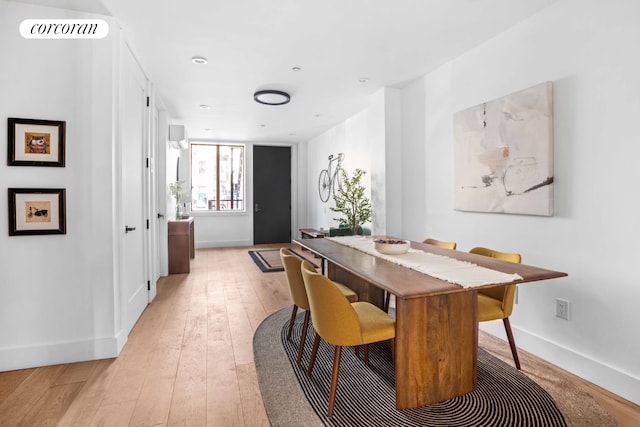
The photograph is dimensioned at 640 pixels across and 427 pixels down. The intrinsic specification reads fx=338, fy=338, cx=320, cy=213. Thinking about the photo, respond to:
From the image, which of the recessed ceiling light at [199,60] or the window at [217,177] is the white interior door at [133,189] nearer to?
the recessed ceiling light at [199,60]

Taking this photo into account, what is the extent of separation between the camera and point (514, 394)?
1974mm

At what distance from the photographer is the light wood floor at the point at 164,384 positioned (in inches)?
70.6

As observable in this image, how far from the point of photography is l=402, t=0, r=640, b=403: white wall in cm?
196

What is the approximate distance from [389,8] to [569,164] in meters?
1.65

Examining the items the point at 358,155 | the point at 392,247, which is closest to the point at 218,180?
the point at 358,155

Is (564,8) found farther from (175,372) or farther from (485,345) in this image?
(175,372)

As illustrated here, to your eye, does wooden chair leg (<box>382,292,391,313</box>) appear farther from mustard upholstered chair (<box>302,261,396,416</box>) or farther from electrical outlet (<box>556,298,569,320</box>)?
electrical outlet (<box>556,298,569,320</box>)

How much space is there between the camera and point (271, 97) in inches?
170

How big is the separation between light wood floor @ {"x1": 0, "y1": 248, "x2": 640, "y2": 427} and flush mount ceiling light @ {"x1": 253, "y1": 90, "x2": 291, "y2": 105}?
8.52ft

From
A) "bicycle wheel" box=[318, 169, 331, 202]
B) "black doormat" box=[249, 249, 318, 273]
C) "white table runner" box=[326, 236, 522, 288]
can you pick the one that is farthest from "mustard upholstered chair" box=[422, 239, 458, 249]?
"bicycle wheel" box=[318, 169, 331, 202]

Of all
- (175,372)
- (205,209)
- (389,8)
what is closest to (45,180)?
(175,372)

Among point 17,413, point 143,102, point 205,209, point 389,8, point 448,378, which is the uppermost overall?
point 389,8

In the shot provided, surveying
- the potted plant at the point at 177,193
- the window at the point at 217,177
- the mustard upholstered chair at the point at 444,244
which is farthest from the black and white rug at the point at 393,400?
the window at the point at 217,177

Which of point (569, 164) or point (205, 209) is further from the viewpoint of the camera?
point (205, 209)
